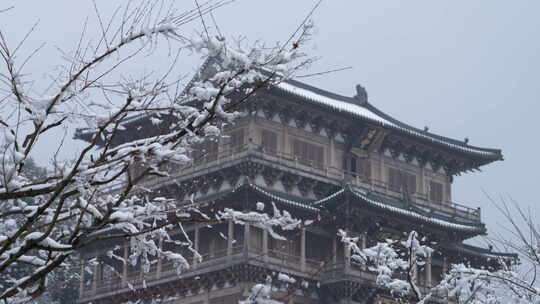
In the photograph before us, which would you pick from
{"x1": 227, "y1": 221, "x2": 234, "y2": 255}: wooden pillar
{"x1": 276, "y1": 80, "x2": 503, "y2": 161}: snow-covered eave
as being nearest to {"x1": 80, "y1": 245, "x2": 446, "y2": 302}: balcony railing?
{"x1": 227, "y1": 221, "x2": 234, "y2": 255}: wooden pillar

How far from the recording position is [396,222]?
38.7 m

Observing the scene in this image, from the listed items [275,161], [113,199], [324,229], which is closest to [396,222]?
[324,229]

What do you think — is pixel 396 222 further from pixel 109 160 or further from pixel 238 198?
pixel 109 160

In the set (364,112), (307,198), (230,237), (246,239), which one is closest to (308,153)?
(307,198)

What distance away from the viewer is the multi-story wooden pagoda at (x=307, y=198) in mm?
35375

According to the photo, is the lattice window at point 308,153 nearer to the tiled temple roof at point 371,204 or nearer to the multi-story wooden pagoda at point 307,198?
the multi-story wooden pagoda at point 307,198

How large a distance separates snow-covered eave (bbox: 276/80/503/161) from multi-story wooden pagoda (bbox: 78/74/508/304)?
0.29 ft

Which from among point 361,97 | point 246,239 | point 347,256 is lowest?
point 347,256

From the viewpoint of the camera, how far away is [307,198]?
3828 centimetres

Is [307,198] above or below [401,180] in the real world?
below

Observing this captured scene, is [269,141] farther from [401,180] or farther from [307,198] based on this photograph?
[401,180]

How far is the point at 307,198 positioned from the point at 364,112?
21.7ft

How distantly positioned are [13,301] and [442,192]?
3618cm

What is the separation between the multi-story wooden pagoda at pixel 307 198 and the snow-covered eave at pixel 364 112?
89 millimetres
